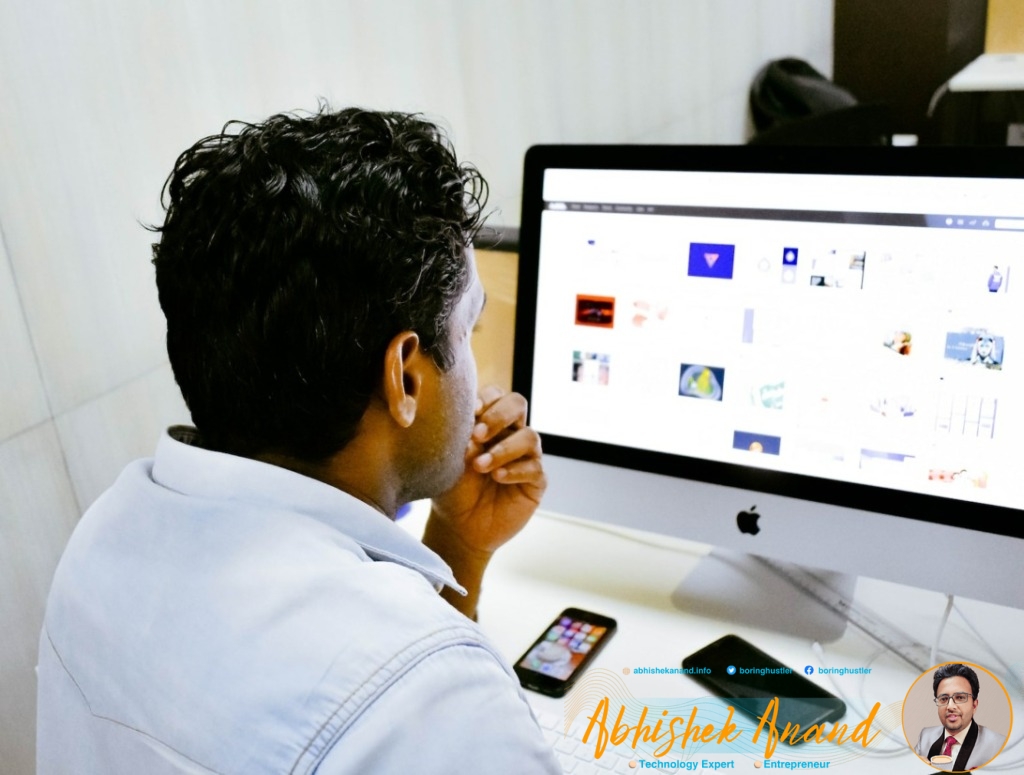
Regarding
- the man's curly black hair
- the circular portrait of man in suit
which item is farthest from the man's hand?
the circular portrait of man in suit

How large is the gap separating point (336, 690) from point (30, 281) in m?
0.61

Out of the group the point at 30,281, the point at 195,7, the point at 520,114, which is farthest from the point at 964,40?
the point at 30,281

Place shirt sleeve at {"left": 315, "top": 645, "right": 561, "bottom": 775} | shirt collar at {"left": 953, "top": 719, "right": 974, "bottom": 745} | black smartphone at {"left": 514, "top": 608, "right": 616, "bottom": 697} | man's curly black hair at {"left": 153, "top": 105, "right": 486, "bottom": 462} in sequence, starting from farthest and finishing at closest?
black smartphone at {"left": 514, "top": 608, "right": 616, "bottom": 697}
shirt collar at {"left": 953, "top": 719, "right": 974, "bottom": 745}
man's curly black hair at {"left": 153, "top": 105, "right": 486, "bottom": 462}
shirt sleeve at {"left": 315, "top": 645, "right": 561, "bottom": 775}

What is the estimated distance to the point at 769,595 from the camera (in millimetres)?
1079

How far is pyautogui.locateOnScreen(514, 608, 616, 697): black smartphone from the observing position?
94cm

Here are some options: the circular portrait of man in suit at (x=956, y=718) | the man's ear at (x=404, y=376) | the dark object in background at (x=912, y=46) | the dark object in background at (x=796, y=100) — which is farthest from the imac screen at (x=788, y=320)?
the dark object in background at (x=912, y=46)

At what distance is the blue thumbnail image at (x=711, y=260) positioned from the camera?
0.96m

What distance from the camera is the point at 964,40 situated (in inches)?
107

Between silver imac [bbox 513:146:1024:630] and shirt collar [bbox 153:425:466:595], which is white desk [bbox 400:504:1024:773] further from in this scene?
shirt collar [bbox 153:425:466:595]

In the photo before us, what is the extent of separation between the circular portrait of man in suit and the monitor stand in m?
0.16

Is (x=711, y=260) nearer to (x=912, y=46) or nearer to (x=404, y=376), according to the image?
(x=404, y=376)

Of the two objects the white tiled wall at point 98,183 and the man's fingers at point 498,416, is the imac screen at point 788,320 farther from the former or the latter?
the white tiled wall at point 98,183

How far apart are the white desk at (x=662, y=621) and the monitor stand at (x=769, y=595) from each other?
0.02m

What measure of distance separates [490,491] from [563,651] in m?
0.21
